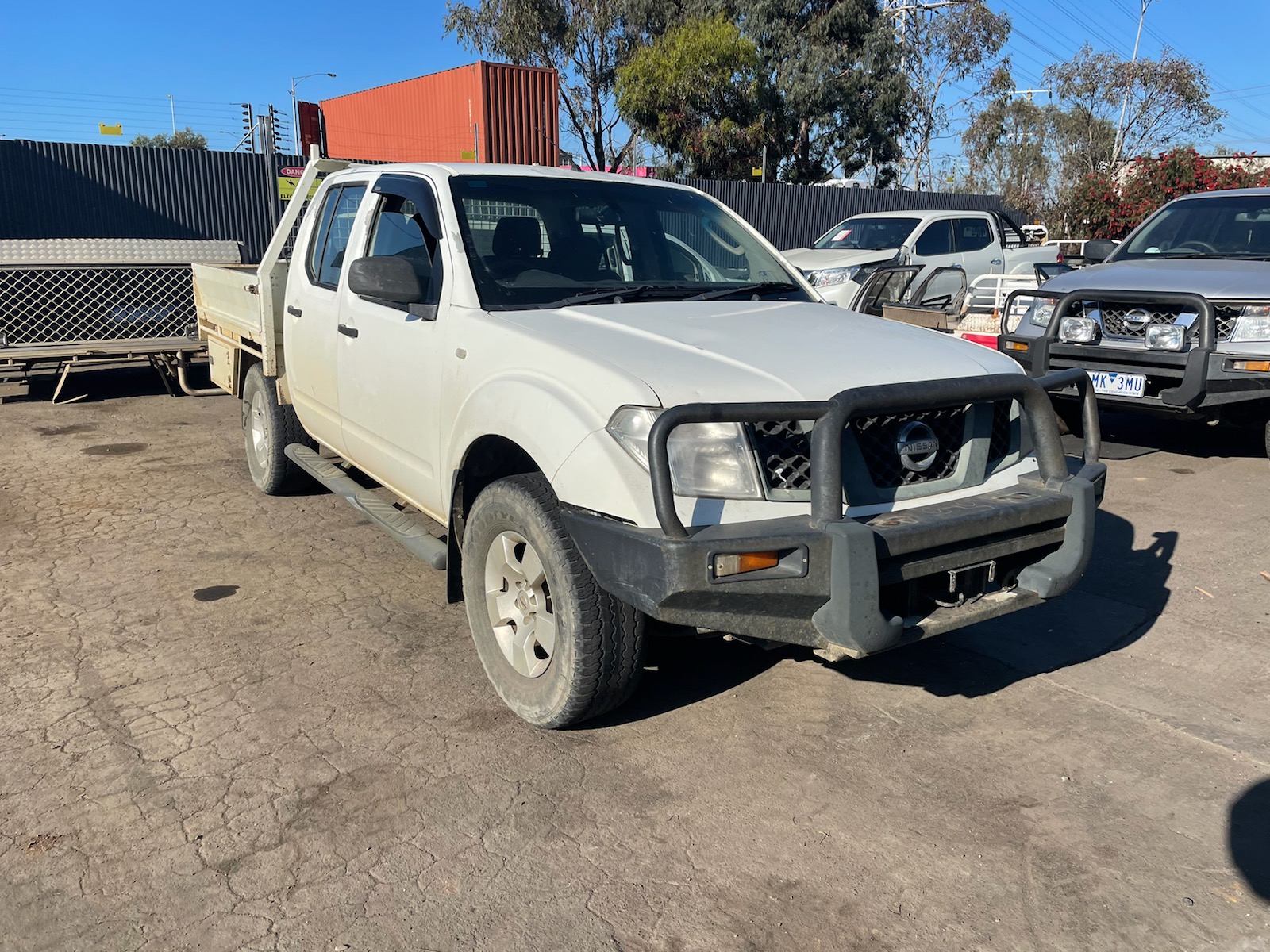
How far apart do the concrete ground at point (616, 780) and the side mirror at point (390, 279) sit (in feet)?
4.61

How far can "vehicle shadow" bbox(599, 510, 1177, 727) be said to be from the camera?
3.73m

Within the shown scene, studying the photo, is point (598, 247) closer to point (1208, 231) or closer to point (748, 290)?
point (748, 290)

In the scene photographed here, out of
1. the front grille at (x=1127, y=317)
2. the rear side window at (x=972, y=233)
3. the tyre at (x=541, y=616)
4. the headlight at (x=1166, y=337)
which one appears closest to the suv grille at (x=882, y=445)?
the tyre at (x=541, y=616)

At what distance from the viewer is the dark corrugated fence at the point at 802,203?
80.0 ft

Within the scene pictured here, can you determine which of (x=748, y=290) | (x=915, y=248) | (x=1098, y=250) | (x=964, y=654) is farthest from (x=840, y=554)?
(x=915, y=248)

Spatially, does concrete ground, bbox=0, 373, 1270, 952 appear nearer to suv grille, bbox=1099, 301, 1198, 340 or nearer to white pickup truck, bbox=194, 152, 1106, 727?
white pickup truck, bbox=194, 152, 1106, 727

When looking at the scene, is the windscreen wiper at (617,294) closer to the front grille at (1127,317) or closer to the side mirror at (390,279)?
the side mirror at (390,279)

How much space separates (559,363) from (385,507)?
5.68ft

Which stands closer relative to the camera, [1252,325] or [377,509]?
[377,509]

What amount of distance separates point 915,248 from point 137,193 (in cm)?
1211

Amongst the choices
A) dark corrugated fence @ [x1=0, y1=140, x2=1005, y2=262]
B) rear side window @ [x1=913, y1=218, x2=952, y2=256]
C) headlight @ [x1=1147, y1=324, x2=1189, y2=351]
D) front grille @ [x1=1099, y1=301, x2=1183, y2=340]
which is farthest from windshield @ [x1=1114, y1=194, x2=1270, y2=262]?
dark corrugated fence @ [x1=0, y1=140, x2=1005, y2=262]

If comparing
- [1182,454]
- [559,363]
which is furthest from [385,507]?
[1182,454]

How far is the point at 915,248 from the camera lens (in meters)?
13.2

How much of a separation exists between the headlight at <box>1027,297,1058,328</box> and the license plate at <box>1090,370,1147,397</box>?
698mm
